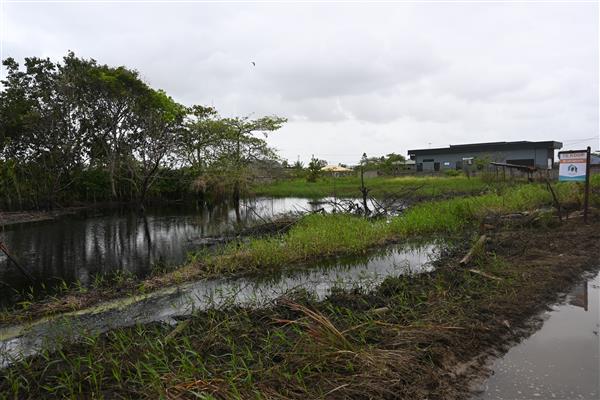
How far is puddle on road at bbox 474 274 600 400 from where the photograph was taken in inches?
134

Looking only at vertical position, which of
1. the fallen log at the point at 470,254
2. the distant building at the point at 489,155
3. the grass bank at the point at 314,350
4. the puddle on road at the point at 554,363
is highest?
the distant building at the point at 489,155

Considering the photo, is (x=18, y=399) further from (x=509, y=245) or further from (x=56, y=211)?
(x=56, y=211)

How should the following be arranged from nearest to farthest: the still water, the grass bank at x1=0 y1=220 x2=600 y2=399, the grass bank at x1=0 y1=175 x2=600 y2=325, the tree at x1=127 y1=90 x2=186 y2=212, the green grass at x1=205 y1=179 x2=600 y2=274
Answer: the grass bank at x1=0 y1=220 x2=600 y2=399, the grass bank at x1=0 y1=175 x2=600 y2=325, the green grass at x1=205 y1=179 x2=600 y2=274, the still water, the tree at x1=127 y1=90 x2=186 y2=212

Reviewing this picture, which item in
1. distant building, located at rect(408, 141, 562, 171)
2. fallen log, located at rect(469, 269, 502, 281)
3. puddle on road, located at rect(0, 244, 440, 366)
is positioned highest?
distant building, located at rect(408, 141, 562, 171)

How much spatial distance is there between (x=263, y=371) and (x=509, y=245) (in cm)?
746

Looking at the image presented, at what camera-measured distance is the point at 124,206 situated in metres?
27.6

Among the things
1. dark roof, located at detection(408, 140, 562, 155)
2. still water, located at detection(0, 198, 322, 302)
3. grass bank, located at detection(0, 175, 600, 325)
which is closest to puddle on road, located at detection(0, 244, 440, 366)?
grass bank, located at detection(0, 175, 600, 325)

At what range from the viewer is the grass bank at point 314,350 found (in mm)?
3391

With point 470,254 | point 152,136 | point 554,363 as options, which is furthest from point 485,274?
point 152,136

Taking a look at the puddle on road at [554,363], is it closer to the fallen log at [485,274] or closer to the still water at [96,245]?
the fallen log at [485,274]

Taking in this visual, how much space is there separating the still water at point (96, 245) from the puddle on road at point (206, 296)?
2.65 metres

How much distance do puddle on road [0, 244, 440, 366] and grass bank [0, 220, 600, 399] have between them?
739mm

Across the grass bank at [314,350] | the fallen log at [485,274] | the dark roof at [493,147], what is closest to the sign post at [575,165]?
the grass bank at [314,350]

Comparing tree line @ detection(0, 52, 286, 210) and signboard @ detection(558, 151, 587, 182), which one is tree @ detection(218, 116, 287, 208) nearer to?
tree line @ detection(0, 52, 286, 210)
